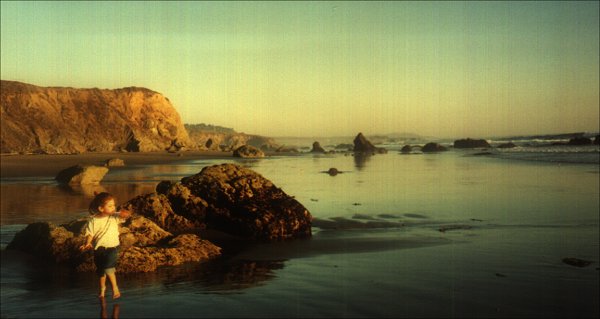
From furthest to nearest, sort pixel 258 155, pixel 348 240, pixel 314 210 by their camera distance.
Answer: pixel 258 155 → pixel 314 210 → pixel 348 240

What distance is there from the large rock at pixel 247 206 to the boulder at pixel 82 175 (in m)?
16.3

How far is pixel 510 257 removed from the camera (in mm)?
10336

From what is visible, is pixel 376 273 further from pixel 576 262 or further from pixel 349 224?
pixel 349 224

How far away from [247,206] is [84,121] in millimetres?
89951

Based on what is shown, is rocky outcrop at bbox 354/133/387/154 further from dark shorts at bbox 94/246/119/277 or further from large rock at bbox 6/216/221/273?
dark shorts at bbox 94/246/119/277

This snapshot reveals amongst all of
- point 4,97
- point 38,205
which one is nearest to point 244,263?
point 38,205

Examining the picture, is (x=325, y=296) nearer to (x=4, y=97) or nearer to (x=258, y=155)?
(x=258, y=155)

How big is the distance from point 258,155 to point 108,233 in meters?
66.6

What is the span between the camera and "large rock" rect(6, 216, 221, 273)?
988 cm

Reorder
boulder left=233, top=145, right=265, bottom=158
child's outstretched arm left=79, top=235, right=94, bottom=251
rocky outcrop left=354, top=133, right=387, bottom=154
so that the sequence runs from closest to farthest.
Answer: child's outstretched arm left=79, top=235, right=94, bottom=251
boulder left=233, top=145, right=265, bottom=158
rocky outcrop left=354, top=133, right=387, bottom=154

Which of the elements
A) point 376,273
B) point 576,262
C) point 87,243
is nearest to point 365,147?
point 576,262

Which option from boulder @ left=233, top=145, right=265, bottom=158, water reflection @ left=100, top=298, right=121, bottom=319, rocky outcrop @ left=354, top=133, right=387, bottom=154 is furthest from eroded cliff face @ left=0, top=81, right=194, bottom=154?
water reflection @ left=100, top=298, right=121, bottom=319

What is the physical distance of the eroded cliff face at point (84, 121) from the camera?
82.3 m

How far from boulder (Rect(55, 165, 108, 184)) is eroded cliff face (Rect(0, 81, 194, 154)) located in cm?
5052
